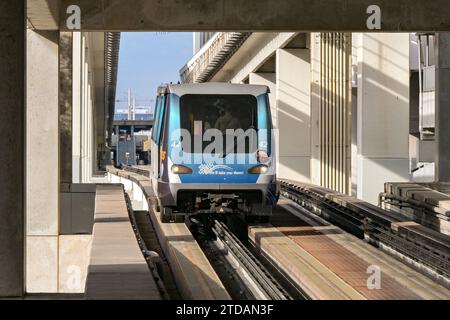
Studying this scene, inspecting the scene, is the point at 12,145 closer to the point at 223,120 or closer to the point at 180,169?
the point at 180,169

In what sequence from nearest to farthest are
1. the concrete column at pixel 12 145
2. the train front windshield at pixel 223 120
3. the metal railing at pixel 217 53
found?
1. the concrete column at pixel 12 145
2. the train front windshield at pixel 223 120
3. the metal railing at pixel 217 53

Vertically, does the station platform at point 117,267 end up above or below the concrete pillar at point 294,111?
below

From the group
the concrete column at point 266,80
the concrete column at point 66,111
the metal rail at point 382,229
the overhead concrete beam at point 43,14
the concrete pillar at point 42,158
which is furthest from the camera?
the concrete column at point 266,80

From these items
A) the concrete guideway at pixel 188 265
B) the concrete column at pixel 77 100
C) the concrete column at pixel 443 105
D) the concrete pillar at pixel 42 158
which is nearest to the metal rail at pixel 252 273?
the concrete guideway at pixel 188 265

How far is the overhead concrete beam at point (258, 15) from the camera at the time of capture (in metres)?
15.9

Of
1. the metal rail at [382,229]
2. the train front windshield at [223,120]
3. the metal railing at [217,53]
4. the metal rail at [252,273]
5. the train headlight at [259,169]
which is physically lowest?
the metal rail at [252,273]

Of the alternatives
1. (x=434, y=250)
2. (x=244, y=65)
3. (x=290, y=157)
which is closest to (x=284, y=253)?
(x=434, y=250)

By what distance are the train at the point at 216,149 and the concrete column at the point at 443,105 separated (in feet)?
37.4

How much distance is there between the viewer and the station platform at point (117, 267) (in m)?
7.91

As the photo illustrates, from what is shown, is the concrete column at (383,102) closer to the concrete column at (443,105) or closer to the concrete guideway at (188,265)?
the concrete column at (443,105)

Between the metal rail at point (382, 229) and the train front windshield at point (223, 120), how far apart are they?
281 cm

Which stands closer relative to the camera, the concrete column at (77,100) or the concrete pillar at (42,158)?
the concrete pillar at (42,158)

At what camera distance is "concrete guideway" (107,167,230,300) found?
10.9 m

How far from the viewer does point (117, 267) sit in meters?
9.47
